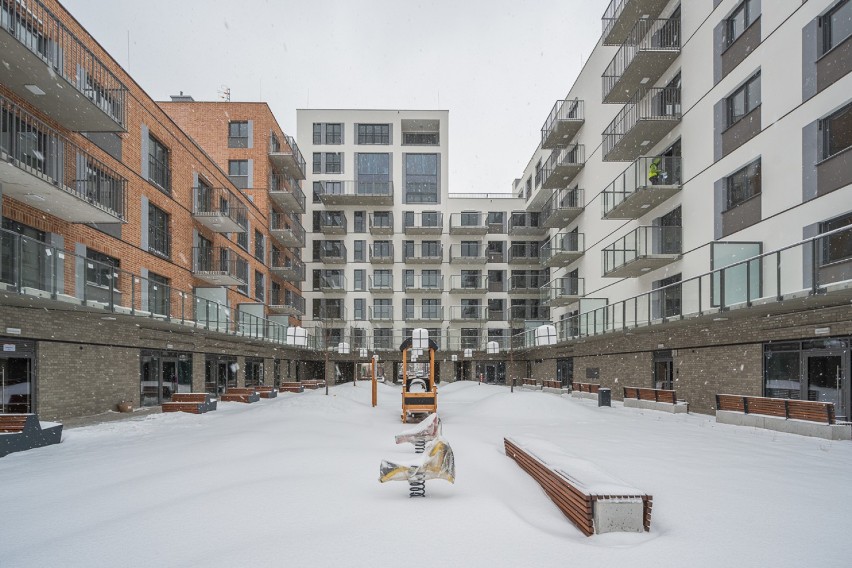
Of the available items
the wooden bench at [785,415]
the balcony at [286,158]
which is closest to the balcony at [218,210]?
the balcony at [286,158]

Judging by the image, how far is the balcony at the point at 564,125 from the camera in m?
35.1

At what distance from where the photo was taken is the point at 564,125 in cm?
3534

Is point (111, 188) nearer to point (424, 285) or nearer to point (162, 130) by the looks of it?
point (162, 130)

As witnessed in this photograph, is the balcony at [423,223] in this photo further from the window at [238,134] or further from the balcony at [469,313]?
the window at [238,134]

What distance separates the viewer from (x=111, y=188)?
57.0 ft

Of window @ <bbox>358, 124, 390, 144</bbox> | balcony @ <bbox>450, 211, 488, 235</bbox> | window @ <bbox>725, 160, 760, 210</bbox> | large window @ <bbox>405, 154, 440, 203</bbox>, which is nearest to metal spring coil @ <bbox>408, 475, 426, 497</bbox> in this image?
window @ <bbox>725, 160, 760, 210</bbox>

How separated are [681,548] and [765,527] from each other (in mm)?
1313

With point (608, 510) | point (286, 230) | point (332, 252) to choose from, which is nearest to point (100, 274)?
point (608, 510)

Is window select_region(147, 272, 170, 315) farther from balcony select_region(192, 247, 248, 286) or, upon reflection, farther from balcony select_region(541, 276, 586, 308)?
balcony select_region(541, 276, 586, 308)

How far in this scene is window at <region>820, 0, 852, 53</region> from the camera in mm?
13789

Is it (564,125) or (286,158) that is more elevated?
(564,125)

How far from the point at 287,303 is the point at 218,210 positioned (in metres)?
18.0

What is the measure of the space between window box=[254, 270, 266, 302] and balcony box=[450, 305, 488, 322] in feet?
64.2

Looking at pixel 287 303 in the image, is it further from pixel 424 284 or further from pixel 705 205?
pixel 705 205
